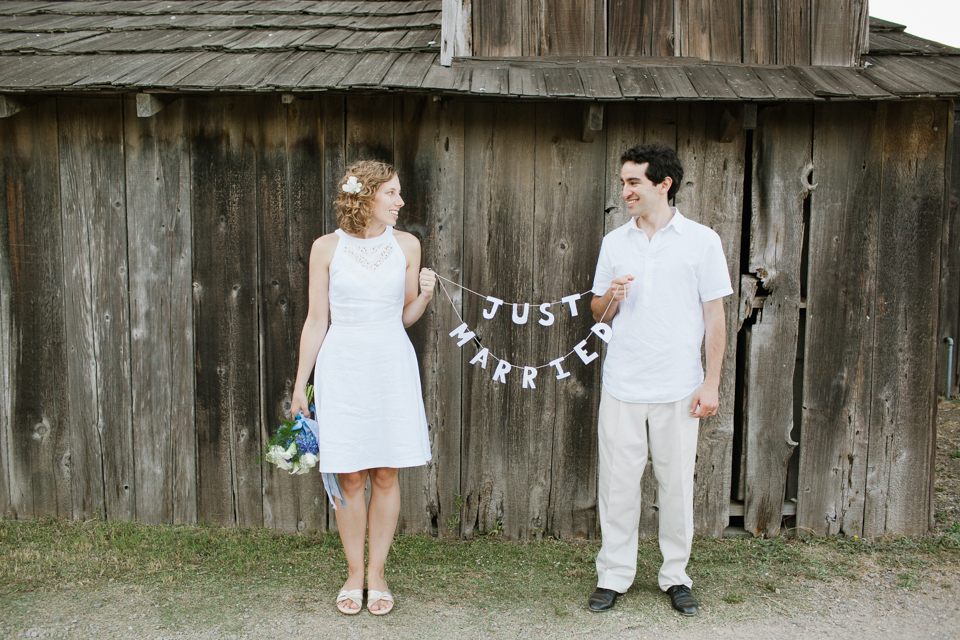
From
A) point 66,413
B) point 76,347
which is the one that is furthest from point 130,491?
point 76,347

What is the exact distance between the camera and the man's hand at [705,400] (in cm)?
332

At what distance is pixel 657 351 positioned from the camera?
3322mm

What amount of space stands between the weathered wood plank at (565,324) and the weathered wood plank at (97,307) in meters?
2.51

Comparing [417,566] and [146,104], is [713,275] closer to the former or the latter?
[417,566]

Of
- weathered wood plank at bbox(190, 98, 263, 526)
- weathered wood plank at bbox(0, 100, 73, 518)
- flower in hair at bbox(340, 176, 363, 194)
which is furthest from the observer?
weathered wood plank at bbox(0, 100, 73, 518)

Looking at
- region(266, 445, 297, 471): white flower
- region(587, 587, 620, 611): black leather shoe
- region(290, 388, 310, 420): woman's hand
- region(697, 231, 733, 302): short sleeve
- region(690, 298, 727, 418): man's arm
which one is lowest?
region(587, 587, 620, 611): black leather shoe

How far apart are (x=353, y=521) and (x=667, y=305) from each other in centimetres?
181

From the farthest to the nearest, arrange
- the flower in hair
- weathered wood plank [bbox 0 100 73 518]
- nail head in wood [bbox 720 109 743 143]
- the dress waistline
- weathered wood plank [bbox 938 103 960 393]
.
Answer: weathered wood plank [bbox 938 103 960 393]
weathered wood plank [bbox 0 100 73 518]
nail head in wood [bbox 720 109 743 143]
the dress waistline
the flower in hair

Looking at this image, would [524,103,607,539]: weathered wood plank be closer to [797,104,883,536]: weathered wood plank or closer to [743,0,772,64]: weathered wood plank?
[743,0,772,64]: weathered wood plank

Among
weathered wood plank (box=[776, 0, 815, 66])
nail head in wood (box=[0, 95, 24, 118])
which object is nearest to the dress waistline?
nail head in wood (box=[0, 95, 24, 118])

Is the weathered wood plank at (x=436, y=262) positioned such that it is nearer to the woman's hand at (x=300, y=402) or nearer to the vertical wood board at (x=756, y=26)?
the woman's hand at (x=300, y=402)

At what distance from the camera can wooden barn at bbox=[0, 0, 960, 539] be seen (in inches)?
159

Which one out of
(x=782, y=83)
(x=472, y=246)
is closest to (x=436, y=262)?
(x=472, y=246)

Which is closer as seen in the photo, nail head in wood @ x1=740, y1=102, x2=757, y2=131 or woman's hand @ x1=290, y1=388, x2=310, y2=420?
woman's hand @ x1=290, y1=388, x2=310, y2=420
